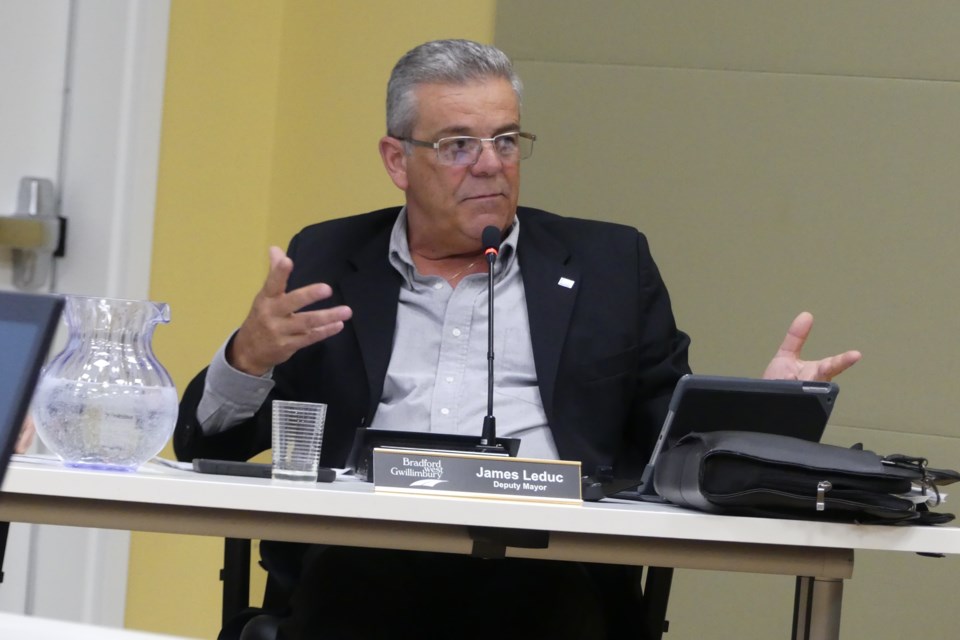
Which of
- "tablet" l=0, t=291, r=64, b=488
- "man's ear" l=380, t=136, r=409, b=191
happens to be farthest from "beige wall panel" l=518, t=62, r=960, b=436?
"tablet" l=0, t=291, r=64, b=488

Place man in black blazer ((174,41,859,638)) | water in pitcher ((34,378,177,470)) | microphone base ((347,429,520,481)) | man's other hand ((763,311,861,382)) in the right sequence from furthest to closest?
man in black blazer ((174,41,859,638)) → man's other hand ((763,311,861,382)) → microphone base ((347,429,520,481)) → water in pitcher ((34,378,177,470))

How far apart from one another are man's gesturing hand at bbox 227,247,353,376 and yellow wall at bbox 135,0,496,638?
1210 millimetres

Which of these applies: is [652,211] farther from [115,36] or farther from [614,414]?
[115,36]

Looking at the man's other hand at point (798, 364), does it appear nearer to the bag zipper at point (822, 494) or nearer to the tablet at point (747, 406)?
the tablet at point (747, 406)

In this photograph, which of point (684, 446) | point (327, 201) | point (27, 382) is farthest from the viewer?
point (327, 201)

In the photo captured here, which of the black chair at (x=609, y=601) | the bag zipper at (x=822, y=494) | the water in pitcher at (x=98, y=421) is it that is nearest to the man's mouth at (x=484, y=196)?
the black chair at (x=609, y=601)

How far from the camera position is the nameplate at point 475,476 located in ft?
4.59

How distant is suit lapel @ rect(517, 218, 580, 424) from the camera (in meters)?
2.17

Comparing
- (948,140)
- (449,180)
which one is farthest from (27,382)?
(948,140)

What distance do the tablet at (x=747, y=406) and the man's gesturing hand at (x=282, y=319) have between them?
444mm

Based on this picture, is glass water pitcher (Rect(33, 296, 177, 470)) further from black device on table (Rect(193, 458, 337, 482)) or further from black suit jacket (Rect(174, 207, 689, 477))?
black suit jacket (Rect(174, 207, 689, 477))

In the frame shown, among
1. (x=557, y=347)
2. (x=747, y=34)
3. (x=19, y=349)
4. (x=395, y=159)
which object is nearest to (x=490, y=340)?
(x=557, y=347)

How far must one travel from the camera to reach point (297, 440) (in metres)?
1.52

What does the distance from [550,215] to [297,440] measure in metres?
1.07
